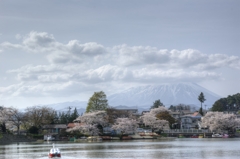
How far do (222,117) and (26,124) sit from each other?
51840 millimetres

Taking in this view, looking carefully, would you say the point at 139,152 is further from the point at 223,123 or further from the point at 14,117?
the point at 223,123

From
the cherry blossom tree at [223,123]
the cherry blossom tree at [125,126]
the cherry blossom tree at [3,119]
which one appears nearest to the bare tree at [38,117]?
the cherry blossom tree at [3,119]

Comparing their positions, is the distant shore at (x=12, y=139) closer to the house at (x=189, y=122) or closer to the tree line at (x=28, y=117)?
the tree line at (x=28, y=117)

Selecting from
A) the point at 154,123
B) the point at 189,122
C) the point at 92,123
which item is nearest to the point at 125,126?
the point at 92,123

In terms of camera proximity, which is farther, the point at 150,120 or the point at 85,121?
the point at 150,120

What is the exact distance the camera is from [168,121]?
354 ft

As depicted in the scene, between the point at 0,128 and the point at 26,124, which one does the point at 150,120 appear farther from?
the point at 0,128

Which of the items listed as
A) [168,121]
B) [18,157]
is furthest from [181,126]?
[18,157]

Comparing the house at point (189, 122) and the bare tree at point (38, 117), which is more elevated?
the bare tree at point (38, 117)

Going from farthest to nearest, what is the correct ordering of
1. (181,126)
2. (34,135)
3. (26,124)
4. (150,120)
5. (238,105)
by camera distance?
(238,105) → (181,126) → (150,120) → (26,124) → (34,135)

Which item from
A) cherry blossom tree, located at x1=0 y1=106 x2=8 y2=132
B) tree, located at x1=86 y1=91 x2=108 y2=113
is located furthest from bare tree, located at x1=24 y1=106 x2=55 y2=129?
tree, located at x1=86 y1=91 x2=108 y2=113

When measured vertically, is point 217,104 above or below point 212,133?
→ above

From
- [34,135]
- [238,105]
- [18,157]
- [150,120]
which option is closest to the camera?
[18,157]

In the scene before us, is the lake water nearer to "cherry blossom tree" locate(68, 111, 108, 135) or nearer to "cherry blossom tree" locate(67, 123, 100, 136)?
"cherry blossom tree" locate(68, 111, 108, 135)
